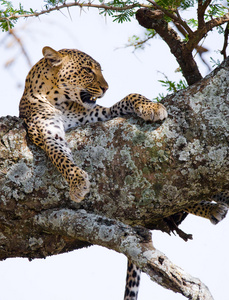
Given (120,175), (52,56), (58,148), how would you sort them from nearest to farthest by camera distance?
(120,175), (58,148), (52,56)

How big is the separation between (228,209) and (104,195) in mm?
1826

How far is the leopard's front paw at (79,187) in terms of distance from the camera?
12.5ft

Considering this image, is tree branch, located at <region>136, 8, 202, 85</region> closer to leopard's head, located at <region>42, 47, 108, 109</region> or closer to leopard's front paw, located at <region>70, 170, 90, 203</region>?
leopard's head, located at <region>42, 47, 108, 109</region>

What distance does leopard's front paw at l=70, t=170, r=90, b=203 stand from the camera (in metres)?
3.81

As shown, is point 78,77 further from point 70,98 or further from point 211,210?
point 211,210

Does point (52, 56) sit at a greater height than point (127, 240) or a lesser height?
greater

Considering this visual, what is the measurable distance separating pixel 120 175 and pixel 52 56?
1905 mm

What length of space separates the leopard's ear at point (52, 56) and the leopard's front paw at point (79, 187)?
1.80m

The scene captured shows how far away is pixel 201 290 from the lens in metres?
3.22

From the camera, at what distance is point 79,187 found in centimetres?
380

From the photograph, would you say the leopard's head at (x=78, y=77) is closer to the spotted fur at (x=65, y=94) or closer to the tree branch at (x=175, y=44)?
the spotted fur at (x=65, y=94)

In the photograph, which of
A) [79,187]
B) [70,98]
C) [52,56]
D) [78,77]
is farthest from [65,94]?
[79,187]

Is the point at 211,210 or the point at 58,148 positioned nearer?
the point at 58,148

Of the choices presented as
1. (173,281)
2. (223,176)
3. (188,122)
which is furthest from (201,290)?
(188,122)
